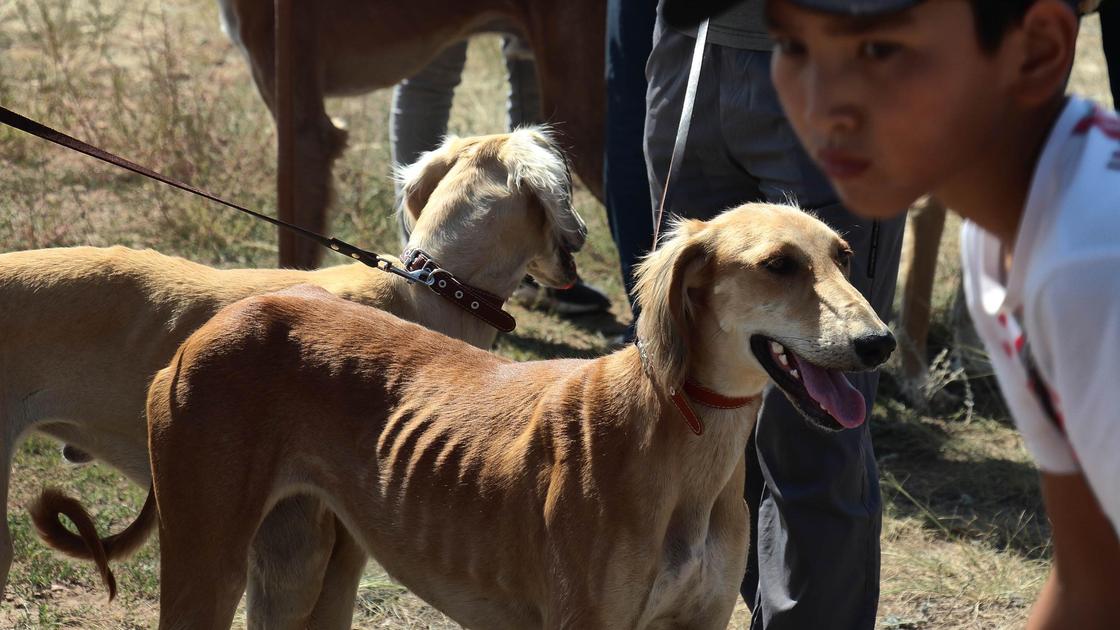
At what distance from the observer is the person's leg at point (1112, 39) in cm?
333

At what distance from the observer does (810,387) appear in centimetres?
250

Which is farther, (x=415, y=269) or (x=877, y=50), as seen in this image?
(x=415, y=269)

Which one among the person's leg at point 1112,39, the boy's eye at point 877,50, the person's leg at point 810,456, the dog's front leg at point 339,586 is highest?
the boy's eye at point 877,50

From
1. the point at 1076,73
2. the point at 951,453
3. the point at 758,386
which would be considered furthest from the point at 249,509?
the point at 1076,73

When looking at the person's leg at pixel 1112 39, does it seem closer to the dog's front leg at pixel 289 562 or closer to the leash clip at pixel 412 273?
the leash clip at pixel 412 273

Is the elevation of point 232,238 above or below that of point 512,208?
below

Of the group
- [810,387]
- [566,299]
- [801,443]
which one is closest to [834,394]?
[810,387]

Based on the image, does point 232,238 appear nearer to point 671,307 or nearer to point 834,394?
point 671,307

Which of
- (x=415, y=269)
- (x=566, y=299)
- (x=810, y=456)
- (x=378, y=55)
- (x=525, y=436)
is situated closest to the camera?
(x=525, y=436)

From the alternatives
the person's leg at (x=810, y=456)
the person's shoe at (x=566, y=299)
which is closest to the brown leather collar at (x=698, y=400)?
the person's leg at (x=810, y=456)

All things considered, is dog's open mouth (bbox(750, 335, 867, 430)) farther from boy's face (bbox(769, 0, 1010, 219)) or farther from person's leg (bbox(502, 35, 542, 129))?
person's leg (bbox(502, 35, 542, 129))

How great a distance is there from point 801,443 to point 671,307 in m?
0.63

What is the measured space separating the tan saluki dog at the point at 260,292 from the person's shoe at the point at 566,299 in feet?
7.62

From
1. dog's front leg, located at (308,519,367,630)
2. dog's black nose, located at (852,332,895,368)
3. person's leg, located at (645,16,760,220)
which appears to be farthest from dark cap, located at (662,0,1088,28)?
dog's front leg, located at (308,519,367,630)
